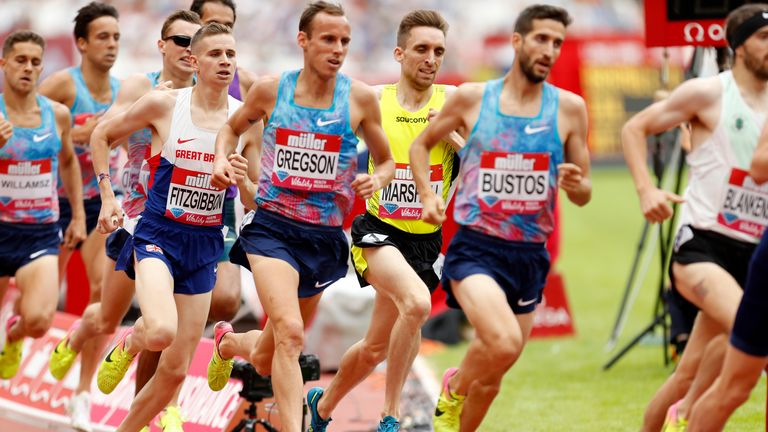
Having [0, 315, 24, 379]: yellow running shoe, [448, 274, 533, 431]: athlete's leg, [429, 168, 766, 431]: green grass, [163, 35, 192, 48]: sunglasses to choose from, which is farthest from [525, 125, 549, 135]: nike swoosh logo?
[0, 315, 24, 379]: yellow running shoe

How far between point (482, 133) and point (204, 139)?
1.88m

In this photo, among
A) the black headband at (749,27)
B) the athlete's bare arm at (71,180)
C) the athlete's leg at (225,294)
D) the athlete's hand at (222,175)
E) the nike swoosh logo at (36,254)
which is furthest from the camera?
the athlete's bare arm at (71,180)

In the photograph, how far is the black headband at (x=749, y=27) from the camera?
7015 mm

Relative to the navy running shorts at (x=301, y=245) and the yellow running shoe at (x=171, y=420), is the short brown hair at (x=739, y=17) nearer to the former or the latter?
the navy running shorts at (x=301, y=245)

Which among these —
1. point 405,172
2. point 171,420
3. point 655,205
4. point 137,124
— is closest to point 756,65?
point 655,205

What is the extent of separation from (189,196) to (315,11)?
1.40 meters

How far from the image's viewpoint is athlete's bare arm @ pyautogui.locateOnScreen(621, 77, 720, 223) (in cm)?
708

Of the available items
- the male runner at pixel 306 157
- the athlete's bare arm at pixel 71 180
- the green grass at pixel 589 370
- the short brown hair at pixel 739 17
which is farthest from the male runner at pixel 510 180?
the athlete's bare arm at pixel 71 180

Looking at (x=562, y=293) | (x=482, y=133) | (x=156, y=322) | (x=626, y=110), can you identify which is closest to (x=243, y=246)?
(x=156, y=322)

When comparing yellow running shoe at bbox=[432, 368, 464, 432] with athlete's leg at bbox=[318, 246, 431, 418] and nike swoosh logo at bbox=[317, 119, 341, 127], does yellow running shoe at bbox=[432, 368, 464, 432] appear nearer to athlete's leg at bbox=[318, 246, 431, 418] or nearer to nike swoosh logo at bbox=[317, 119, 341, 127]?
athlete's leg at bbox=[318, 246, 431, 418]

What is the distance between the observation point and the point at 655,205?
6.93 metres

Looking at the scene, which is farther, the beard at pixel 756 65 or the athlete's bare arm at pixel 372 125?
the athlete's bare arm at pixel 372 125

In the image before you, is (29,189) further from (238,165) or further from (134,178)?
(238,165)

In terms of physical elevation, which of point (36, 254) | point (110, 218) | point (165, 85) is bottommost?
point (36, 254)
